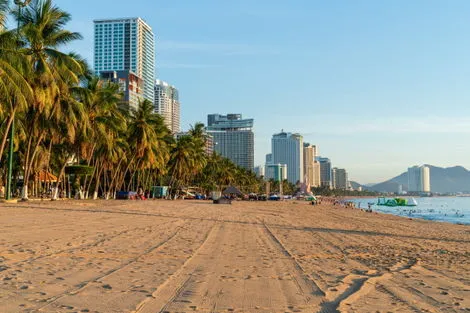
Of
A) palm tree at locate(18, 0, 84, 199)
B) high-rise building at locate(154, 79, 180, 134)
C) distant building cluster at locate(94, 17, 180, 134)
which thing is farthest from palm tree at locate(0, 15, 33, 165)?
distant building cluster at locate(94, 17, 180, 134)

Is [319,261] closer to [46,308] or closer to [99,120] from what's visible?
[46,308]

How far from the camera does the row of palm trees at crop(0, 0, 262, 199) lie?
83.6 ft

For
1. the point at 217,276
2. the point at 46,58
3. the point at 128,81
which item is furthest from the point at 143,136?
the point at 128,81

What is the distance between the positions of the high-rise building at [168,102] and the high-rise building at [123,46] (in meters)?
3.58

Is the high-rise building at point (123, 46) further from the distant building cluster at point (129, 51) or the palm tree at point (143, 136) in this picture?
the palm tree at point (143, 136)

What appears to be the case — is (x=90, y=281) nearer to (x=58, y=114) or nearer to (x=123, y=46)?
(x=58, y=114)

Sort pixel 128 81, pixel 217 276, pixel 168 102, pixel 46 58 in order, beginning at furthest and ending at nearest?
pixel 168 102 < pixel 128 81 < pixel 46 58 < pixel 217 276

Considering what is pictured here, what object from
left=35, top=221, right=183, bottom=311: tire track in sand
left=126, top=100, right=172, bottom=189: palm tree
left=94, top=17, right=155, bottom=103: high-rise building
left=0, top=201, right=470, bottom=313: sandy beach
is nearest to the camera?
left=35, top=221, right=183, bottom=311: tire track in sand

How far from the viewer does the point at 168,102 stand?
7343 inches

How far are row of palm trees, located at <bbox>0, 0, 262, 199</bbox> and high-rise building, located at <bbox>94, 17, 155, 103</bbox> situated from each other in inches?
4743

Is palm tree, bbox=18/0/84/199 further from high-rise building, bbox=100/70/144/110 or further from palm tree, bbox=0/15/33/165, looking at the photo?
high-rise building, bbox=100/70/144/110

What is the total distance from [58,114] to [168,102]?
157m

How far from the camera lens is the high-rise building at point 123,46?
587 ft

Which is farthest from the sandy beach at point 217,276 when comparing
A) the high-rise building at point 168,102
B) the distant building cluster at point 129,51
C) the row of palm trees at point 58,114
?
the distant building cluster at point 129,51
